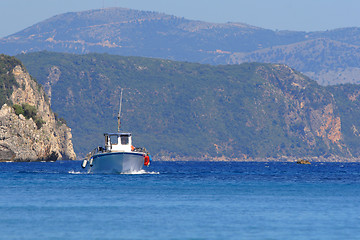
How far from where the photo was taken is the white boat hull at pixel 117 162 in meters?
124

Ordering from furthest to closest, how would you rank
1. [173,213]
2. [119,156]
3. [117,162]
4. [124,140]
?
[117,162] → [124,140] → [119,156] → [173,213]

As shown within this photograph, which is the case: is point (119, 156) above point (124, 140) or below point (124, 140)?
below

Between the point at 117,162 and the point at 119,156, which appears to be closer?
the point at 119,156

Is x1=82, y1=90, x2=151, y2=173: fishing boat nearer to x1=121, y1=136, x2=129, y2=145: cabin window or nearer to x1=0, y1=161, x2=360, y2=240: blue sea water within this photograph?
x1=121, y1=136, x2=129, y2=145: cabin window

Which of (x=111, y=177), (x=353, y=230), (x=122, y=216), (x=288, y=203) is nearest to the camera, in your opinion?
(x=353, y=230)

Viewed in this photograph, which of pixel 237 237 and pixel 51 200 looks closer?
pixel 237 237

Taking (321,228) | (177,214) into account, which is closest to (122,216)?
(177,214)

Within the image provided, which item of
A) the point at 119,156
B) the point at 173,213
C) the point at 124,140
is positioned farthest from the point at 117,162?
the point at 173,213

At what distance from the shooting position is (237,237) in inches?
2128

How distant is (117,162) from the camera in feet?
412

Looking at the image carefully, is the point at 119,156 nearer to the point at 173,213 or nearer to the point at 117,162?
the point at 117,162

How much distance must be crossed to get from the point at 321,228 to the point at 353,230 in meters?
2.34

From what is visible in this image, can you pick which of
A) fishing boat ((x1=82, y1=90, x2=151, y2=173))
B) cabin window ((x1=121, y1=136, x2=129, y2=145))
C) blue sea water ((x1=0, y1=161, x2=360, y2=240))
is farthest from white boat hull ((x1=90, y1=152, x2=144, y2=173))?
blue sea water ((x1=0, y1=161, x2=360, y2=240))

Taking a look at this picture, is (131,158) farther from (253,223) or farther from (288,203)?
(253,223)
